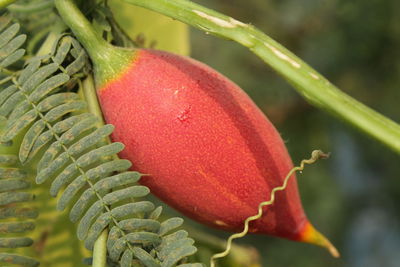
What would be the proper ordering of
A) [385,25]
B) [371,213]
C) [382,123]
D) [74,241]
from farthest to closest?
[371,213] < [385,25] < [74,241] < [382,123]

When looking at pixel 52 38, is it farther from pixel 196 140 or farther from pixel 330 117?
pixel 330 117

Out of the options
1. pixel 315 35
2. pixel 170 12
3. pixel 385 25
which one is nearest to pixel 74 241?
pixel 170 12

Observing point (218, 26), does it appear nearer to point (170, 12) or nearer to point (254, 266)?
point (170, 12)

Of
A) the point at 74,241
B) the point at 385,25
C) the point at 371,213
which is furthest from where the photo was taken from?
the point at 371,213

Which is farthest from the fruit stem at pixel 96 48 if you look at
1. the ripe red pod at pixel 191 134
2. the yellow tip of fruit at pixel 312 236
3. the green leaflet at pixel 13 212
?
the yellow tip of fruit at pixel 312 236

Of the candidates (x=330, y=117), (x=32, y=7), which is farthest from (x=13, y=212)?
(x=330, y=117)

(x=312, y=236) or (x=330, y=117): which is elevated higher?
(x=330, y=117)
